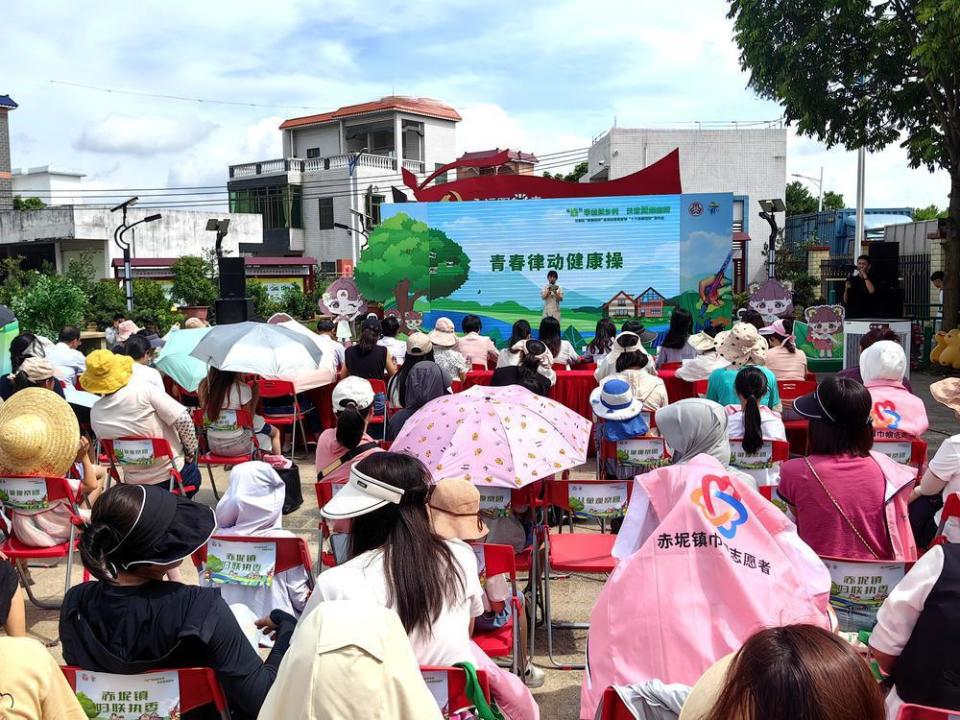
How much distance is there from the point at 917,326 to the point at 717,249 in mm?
4795

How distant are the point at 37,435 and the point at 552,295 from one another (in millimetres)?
10929

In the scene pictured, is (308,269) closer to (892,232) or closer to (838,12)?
(892,232)

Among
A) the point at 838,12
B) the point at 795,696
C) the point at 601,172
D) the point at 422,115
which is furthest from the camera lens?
the point at 422,115

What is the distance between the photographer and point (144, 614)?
7.46ft

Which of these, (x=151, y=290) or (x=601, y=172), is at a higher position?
(x=601, y=172)

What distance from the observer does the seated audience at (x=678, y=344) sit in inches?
334

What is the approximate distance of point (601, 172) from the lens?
110 feet

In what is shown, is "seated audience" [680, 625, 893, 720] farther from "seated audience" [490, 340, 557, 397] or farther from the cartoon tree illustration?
the cartoon tree illustration

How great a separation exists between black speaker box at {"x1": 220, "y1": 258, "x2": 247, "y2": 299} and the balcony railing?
2904 centimetres

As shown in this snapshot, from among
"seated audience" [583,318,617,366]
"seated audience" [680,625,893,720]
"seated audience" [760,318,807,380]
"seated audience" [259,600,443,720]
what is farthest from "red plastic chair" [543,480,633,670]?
"seated audience" [583,318,617,366]

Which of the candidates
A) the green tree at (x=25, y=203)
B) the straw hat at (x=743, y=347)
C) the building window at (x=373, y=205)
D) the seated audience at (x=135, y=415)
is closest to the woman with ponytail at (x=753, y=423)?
the straw hat at (x=743, y=347)

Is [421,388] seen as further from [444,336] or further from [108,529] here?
[108,529]

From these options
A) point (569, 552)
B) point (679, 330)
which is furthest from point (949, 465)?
point (679, 330)

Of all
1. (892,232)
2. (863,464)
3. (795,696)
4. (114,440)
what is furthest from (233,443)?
(892,232)
